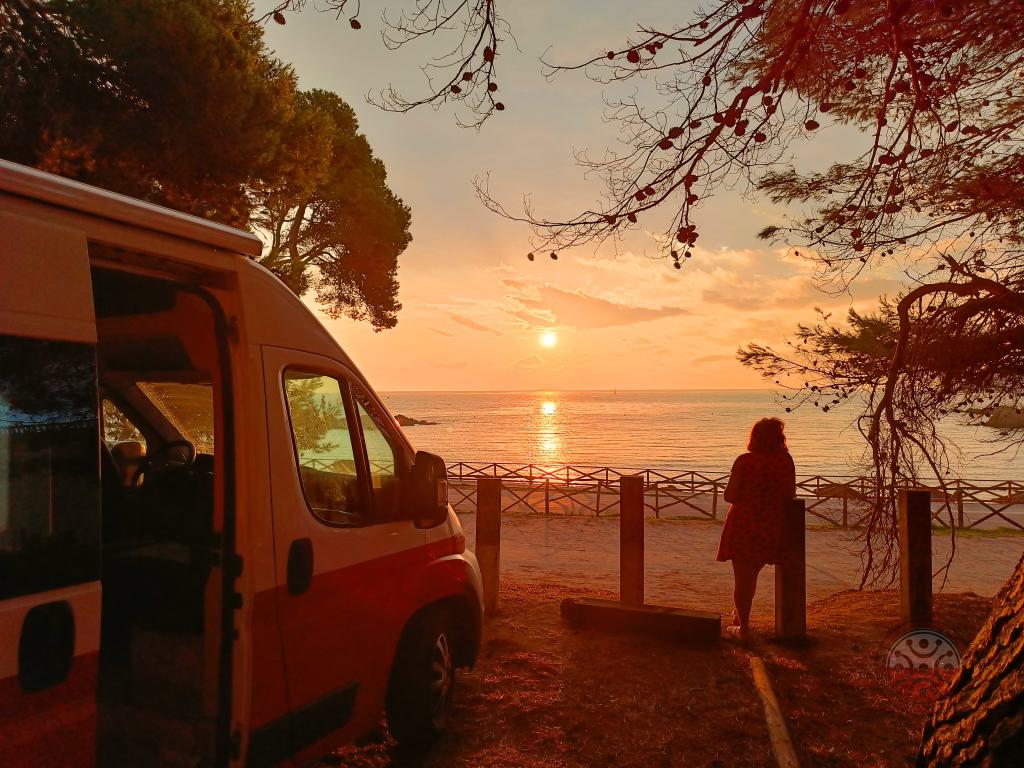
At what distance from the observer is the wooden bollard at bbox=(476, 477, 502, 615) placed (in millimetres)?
6176

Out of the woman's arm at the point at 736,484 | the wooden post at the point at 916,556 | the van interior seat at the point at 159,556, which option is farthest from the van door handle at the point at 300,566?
the wooden post at the point at 916,556

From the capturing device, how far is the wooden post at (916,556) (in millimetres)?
5195

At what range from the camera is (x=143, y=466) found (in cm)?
396

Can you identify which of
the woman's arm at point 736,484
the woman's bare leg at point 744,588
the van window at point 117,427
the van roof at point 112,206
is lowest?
the woman's bare leg at point 744,588

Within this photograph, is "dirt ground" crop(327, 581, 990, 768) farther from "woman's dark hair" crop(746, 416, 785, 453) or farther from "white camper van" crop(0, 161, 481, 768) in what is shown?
"woman's dark hair" crop(746, 416, 785, 453)

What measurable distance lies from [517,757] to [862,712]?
2.11 m

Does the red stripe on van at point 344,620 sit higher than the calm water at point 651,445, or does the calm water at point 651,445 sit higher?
the red stripe on van at point 344,620

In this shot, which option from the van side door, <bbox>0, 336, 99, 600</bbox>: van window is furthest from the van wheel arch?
<bbox>0, 336, 99, 600</bbox>: van window

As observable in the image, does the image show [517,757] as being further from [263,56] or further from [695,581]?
[263,56]

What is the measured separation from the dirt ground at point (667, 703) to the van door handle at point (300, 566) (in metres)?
1.38

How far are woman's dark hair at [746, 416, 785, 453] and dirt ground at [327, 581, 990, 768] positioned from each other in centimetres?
149

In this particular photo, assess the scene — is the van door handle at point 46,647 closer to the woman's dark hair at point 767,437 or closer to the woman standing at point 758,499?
the woman standing at point 758,499

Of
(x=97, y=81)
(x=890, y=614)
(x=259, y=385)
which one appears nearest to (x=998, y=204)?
(x=890, y=614)

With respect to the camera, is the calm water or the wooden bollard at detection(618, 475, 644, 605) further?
the calm water
